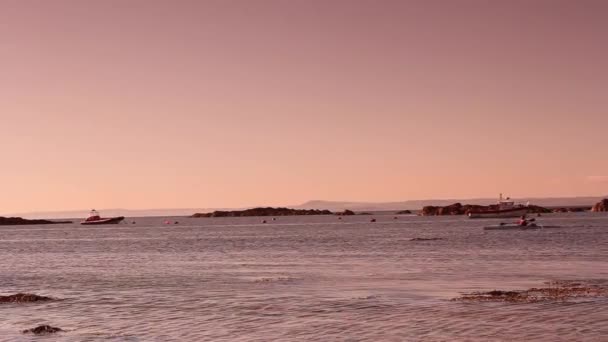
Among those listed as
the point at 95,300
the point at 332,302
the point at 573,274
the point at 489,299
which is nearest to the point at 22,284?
the point at 95,300

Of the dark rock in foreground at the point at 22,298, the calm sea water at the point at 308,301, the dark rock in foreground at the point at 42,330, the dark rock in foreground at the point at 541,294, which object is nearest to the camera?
the calm sea water at the point at 308,301

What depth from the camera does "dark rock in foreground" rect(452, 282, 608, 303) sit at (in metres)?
40.6

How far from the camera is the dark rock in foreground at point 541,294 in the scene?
40.6 m

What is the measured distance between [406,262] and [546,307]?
113 ft

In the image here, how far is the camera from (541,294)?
42.7 metres

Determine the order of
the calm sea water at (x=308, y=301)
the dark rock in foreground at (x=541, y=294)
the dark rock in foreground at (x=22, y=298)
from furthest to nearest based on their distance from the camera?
the dark rock in foreground at (x=22, y=298) < the dark rock in foreground at (x=541, y=294) < the calm sea water at (x=308, y=301)

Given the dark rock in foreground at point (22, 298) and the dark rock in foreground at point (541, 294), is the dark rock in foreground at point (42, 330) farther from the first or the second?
the dark rock in foreground at point (541, 294)

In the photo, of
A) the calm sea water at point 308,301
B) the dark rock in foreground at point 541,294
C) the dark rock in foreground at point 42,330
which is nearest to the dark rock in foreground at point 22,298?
the calm sea water at point 308,301

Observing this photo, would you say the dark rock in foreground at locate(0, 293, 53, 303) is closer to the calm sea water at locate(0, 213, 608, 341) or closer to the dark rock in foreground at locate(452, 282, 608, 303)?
the calm sea water at locate(0, 213, 608, 341)

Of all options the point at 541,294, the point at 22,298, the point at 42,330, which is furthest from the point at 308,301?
the point at 22,298

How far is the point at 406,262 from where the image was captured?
7206cm

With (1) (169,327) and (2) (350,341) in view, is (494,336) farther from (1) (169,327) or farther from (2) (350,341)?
(1) (169,327)

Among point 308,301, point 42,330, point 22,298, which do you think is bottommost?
point 42,330

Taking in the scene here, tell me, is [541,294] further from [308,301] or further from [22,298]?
[22,298]
